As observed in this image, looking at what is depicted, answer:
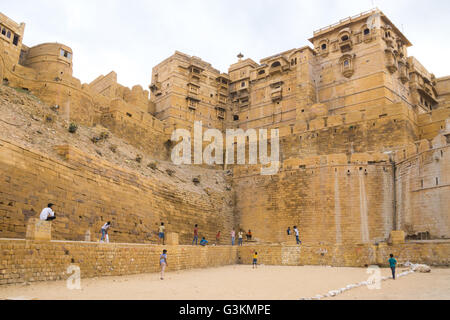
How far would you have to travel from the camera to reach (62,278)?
884cm

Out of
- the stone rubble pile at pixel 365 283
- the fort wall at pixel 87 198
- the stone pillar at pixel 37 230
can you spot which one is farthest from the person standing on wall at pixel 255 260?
the stone pillar at pixel 37 230

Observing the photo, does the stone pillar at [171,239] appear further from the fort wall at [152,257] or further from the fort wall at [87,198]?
the fort wall at [87,198]

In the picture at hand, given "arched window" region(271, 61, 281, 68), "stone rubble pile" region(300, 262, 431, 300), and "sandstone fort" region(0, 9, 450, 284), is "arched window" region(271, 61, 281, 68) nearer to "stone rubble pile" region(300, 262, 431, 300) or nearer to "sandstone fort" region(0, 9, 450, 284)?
"sandstone fort" region(0, 9, 450, 284)

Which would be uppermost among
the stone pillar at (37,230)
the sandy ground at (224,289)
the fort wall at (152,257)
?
the stone pillar at (37,230)

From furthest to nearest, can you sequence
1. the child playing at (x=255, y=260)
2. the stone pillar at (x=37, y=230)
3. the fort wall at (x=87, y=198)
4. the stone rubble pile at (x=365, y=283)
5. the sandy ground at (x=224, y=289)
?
the child playing at (x=255, y=260) → the fort wall at (x=87, y=198) → the stone pillar at (x=37, y=230) → the stone rubble pile at (x=365, y=283) → the sandy ground at (x=224, y=289)

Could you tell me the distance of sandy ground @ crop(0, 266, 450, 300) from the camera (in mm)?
7305

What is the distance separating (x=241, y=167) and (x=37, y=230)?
15.8 metres

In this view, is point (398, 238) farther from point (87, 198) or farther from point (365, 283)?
point (87, 198)

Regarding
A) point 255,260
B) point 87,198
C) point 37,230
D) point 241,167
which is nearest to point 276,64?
point 241,167

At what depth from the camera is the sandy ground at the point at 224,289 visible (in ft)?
24.0

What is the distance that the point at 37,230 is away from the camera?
8.40 metres

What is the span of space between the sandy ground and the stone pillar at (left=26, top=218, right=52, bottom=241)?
1001 millimetres

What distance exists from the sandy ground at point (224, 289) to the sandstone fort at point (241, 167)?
2.64 ft
